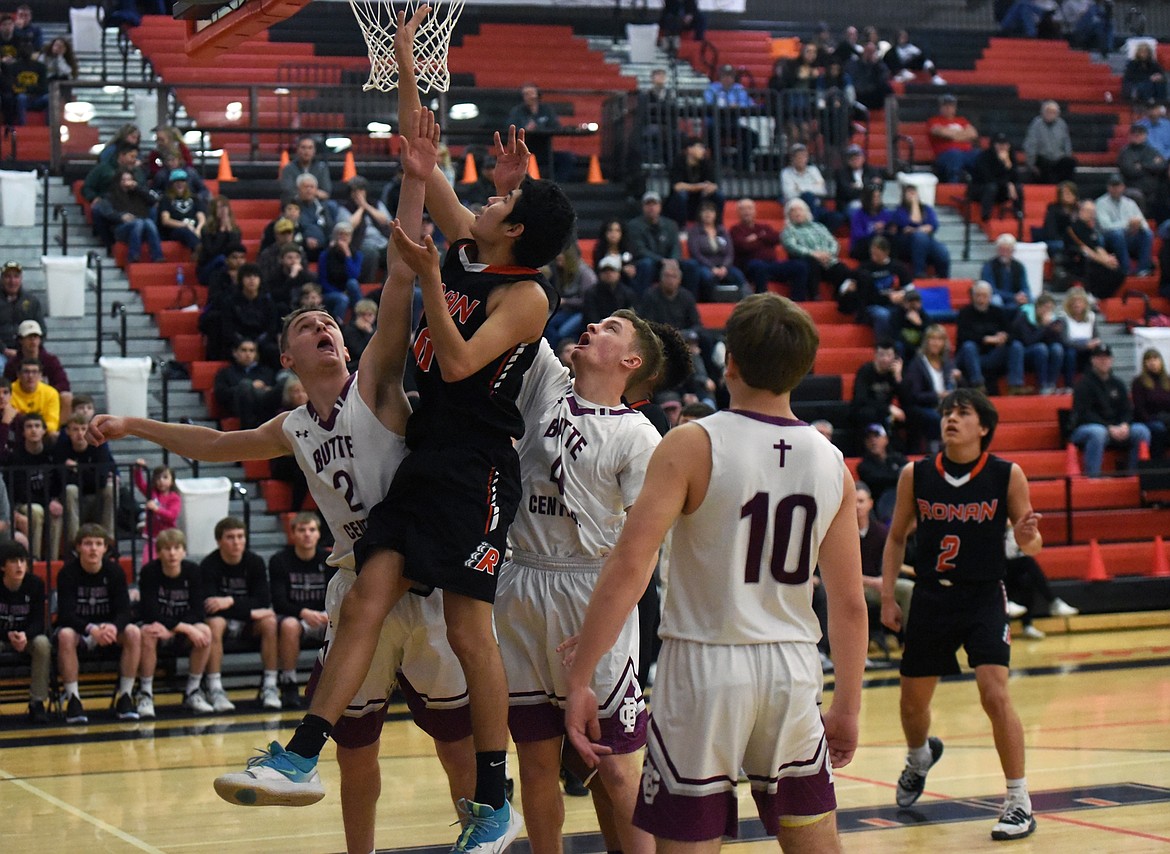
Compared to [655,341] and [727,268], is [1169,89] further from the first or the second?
[655,341]

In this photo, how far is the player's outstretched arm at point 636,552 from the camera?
4008 millimetres

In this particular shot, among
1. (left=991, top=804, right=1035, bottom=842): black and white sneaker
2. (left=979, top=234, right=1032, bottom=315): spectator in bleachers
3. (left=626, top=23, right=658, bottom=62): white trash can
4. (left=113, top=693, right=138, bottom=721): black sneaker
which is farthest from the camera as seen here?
(left=626, top=23, right=658, bottom=62): white trash can

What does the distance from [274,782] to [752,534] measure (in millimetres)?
1686

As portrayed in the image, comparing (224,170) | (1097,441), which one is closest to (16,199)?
(224,170)

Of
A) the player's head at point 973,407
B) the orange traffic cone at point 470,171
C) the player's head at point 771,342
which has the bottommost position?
the orange traffic cone at point 470,171

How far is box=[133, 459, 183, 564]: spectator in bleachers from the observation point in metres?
11.9

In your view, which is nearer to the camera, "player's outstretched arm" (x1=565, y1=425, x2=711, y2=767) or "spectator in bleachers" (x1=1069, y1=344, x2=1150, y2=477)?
"player's outstretched arm" (x1=565, y1=425, x2=711, y2=767)

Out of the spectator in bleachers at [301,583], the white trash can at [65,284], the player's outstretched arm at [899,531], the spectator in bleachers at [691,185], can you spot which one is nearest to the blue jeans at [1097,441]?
the spectator in bleachers at [691,185]

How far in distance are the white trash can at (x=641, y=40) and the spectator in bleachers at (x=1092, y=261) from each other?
7910 millimetres

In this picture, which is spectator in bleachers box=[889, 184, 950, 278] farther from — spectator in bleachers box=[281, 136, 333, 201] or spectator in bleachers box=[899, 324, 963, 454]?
spectator in bleachers box=[281, 136, 333, 201]

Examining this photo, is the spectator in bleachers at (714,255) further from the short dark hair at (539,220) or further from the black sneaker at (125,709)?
the short dark hair at (539,220)

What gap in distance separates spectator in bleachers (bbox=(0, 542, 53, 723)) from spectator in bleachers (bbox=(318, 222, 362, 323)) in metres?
4.75

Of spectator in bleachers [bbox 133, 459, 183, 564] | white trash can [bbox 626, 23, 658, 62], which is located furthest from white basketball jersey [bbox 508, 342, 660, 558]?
white trash can [bbox 626, 23, 658, 62]

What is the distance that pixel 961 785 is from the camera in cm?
777
